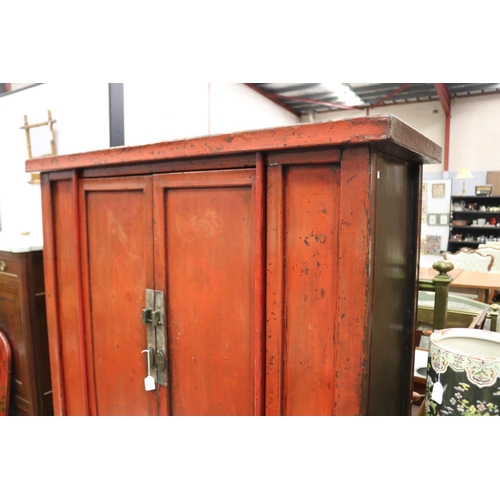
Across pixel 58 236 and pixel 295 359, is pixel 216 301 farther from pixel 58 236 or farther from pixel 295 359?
pixel 58 236

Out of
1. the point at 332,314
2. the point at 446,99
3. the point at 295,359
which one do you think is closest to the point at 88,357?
the point at 295,359

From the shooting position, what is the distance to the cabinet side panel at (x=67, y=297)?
1.61 m

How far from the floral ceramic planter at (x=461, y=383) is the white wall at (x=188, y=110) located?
3.32ft

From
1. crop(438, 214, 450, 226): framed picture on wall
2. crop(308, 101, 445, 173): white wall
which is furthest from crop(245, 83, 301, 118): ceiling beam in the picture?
crop(438, 214, 450, 226): framed picture on wall

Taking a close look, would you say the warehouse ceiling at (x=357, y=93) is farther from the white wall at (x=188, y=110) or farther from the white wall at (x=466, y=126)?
the white wall at (x=188, y=110)

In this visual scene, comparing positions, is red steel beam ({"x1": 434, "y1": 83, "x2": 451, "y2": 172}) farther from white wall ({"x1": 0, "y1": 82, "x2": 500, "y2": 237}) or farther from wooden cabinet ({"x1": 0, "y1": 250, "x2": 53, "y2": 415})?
wooden cabinet ({"x1": 0, "y1": 250, "x2": 53, "y2": 415})

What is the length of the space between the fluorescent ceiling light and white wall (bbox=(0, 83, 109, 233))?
5202mm

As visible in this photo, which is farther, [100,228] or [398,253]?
[100,228]

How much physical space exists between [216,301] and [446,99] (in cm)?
777

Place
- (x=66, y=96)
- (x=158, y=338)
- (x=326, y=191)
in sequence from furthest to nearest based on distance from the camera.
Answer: (x=66, y=96) → (x=158, y=338) → (x=326, y=191)

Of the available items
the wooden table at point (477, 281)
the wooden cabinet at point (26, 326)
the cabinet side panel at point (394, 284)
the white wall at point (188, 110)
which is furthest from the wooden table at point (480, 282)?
the wooden cabinet at point (26, 326)

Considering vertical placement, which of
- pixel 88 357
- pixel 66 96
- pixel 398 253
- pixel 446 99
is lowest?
pixel 88 357

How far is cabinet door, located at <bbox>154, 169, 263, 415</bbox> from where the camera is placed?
1.11m

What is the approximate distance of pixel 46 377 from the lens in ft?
7.14
